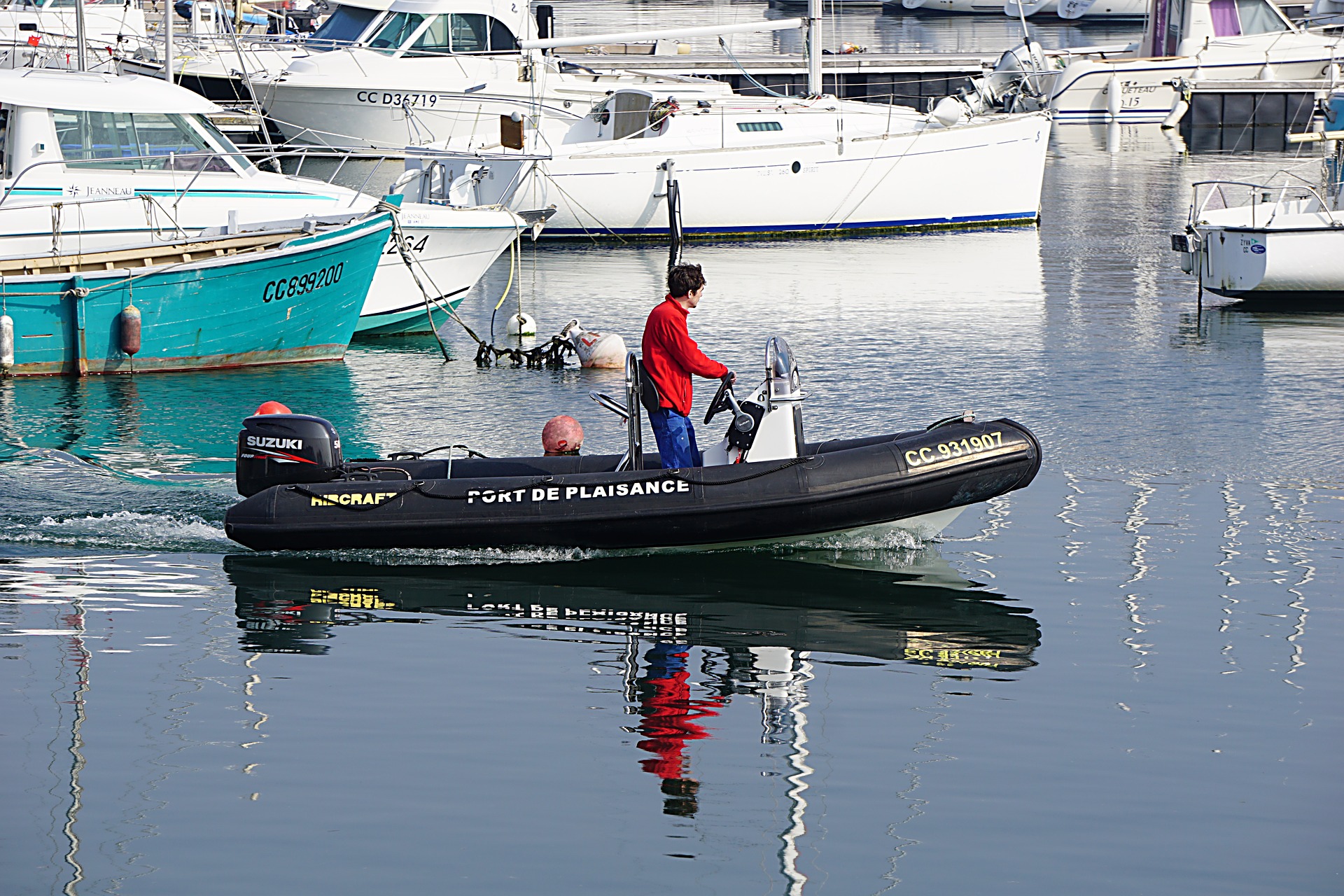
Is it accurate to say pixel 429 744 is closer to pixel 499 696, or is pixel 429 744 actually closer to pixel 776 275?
pixel 499 696

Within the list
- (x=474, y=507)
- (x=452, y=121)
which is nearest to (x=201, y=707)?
(x=474, y=507)

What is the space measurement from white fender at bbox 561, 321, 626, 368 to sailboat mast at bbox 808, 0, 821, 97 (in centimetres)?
1195

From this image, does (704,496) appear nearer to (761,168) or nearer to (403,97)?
(761,168)

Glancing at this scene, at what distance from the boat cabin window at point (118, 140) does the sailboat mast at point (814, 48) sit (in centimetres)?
1286

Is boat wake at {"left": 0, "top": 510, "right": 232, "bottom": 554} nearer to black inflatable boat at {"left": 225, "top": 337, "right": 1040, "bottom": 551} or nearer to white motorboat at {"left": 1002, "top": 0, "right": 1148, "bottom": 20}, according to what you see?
black inflatable boat at {"left": 225, "top": 337, "right": 1040, "bottom": 551}

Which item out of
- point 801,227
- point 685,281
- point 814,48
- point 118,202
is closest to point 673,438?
point 685,281

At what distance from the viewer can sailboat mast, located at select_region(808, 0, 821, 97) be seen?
28031mm

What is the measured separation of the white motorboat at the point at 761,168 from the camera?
26469 millimetres

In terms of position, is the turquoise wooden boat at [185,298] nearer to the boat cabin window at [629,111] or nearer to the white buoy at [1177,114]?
the boat cabin window at [629,111]

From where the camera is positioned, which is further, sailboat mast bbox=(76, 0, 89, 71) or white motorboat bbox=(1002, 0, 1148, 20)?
white motorboat bbox=(1002, 0, 1148, 20)

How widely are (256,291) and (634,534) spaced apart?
7.77m

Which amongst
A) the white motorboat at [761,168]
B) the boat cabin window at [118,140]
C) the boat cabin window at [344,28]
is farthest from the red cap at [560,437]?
the boat cabin window at [344,28]

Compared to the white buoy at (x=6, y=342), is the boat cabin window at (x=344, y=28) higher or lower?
higher

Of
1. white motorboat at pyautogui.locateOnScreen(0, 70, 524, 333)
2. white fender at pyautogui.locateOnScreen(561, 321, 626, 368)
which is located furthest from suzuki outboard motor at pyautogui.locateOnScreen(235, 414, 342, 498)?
white motorboat at pyautogui.locateOnScreen(0, 70, 524, 333)
